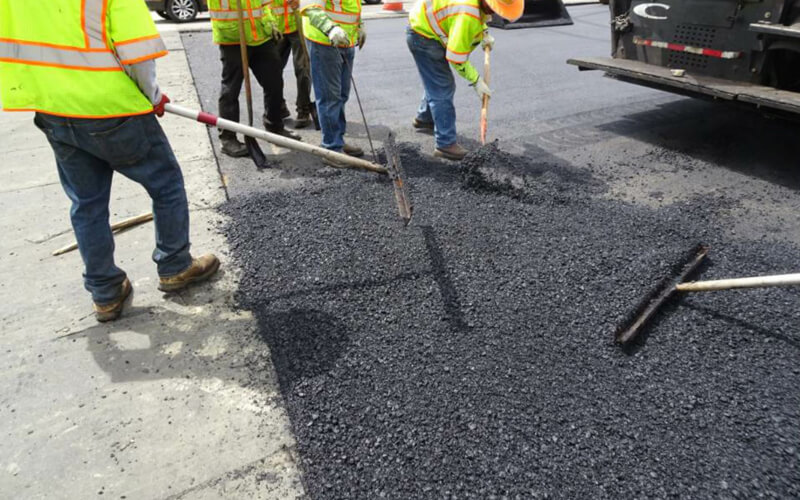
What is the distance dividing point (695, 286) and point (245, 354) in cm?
225

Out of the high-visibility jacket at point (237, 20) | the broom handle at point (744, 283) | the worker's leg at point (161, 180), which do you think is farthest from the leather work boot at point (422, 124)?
the broom handle at point (744, 283)

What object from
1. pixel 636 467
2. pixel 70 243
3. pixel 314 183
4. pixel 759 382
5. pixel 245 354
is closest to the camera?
pixel 636 467

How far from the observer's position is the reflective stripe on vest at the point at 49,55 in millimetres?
2100

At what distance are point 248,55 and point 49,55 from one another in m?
2.36

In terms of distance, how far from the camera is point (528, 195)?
12.1 feet

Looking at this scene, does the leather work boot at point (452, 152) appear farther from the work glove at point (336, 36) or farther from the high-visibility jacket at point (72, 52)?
the high-visibility jacket at point (72, 52)

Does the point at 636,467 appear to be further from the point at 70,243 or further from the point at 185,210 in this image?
the point at 70,243

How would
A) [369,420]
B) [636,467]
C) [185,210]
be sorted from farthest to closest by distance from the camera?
[185,210], [369,420], [636,467]

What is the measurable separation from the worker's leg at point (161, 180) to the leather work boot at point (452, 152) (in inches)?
96.6

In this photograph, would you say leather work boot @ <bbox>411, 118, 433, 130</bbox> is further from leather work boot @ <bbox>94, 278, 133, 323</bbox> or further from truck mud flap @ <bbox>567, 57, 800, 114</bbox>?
leather work boot @ <bbox>94, 278, 133, 323</bbox>

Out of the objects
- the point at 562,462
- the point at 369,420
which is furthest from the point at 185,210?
the point at 562,462

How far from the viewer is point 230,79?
4266 millimetres

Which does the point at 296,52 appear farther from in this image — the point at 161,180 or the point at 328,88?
the point at 161,180

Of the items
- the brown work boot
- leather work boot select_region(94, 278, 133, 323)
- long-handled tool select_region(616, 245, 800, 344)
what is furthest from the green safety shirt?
leather work boot select_region(94, 278, 133, 323)
